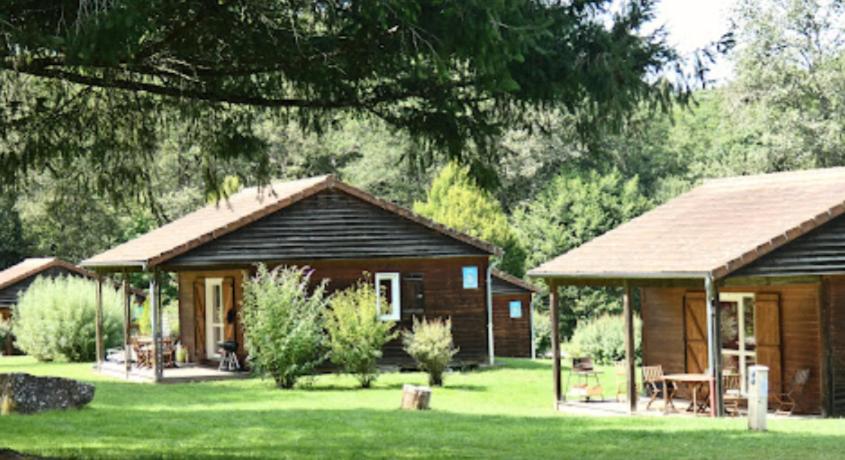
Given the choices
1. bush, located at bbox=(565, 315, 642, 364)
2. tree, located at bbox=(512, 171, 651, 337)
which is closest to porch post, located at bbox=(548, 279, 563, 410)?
bush, located at bbox=(565, 315, 642, 364)

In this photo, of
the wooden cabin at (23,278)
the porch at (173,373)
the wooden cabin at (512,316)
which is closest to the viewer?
the porch at (173,373)

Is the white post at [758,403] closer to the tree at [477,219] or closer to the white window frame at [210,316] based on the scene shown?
the white window frame at [210,316]

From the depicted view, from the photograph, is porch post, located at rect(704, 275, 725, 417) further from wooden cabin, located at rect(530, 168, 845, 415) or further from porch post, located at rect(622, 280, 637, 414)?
porch post, located at rect(622, 280, 637, 414)

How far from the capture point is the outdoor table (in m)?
22.2

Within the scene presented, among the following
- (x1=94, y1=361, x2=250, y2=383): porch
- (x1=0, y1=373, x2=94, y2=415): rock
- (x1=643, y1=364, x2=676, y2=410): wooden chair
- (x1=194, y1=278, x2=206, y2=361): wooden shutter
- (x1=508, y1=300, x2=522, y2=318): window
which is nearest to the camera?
(x1=0, y1=373, x2=94, y2=415): rock

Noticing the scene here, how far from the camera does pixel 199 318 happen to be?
1388 inches

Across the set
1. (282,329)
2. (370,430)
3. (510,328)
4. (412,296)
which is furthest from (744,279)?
(510,328)

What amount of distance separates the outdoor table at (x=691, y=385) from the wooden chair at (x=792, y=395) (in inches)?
48.0

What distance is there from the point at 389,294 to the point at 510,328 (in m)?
10.4

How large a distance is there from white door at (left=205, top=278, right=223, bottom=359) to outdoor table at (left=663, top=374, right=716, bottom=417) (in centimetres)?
1337

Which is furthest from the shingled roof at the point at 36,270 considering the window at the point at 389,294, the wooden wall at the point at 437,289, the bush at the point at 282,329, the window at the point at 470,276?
the bush at the point at 282,329

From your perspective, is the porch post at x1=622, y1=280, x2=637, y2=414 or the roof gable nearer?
the porch post at x1=622, y1=280, x2=637, y2=414

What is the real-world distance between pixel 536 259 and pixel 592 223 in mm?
2510

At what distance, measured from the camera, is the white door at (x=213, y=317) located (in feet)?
113
